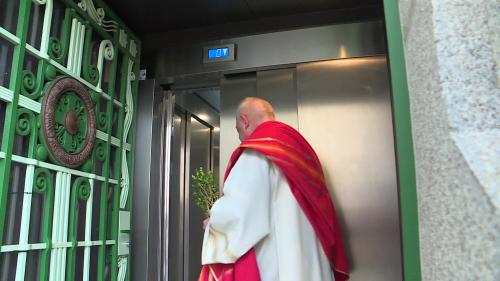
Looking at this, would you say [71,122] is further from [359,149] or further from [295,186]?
[359,149]

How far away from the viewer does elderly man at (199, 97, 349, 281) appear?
1421mm

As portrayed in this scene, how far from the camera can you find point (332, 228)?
161 centimetres

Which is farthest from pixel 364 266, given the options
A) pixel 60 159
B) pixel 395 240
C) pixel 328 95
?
pixel 60 159

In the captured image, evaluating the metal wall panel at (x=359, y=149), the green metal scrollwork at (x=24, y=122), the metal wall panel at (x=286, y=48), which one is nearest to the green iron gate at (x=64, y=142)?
the green metal scrollwork at (x=24, y=122)

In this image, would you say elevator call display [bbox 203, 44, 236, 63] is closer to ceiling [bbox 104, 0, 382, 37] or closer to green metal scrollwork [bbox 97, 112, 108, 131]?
ceiling [bbox 104, 0, 382, 37]

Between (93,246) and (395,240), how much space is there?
53.4 inches

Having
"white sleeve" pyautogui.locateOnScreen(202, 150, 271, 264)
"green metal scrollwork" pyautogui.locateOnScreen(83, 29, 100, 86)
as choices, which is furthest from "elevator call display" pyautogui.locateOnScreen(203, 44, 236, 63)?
"white sleeve" pyautogui.locateOnScreen(202, 150, 271, 264)

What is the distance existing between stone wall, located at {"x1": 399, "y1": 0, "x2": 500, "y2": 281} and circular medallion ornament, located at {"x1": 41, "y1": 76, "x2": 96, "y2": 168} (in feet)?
4.46

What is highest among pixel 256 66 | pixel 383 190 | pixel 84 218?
pixel 256 66

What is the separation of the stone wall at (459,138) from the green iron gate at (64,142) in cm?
125

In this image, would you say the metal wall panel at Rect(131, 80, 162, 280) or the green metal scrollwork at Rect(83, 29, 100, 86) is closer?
the green metal scrollwork at Rect(83, 29, 100, 86)

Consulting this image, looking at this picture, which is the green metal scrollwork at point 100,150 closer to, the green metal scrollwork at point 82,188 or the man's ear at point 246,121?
the green metal scrollwork at point 82,188

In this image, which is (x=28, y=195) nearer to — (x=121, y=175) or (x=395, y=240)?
(x=121, y=175)

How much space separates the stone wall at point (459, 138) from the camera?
1.14 ft
